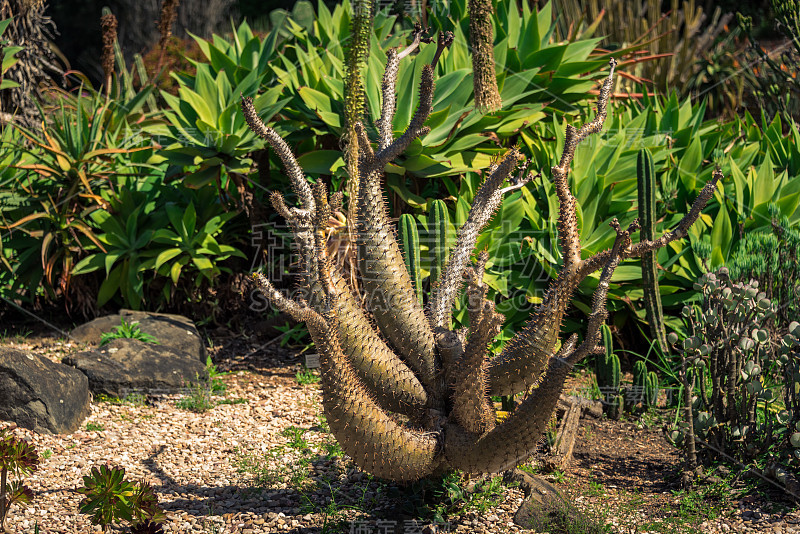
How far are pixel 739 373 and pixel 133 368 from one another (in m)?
2.86

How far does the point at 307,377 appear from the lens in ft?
12.4

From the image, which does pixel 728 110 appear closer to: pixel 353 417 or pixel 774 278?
pixel 774 278

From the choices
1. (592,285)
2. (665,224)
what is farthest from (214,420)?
(665,224)

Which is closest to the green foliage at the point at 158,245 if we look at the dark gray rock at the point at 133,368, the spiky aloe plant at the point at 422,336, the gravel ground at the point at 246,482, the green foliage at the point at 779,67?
the dark gray rock at the point at 133,368

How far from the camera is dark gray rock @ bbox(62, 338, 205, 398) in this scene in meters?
3.49

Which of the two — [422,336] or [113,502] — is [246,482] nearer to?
[113,502]

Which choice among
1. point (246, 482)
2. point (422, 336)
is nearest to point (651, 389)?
point (422, 336)

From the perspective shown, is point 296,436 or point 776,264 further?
point 776,264

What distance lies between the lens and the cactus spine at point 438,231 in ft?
9.85

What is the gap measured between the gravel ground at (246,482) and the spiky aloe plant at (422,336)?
0.35 m

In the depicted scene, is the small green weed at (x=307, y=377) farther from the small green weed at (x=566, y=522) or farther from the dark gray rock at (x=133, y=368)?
the small green weed at (x=566, y=522)

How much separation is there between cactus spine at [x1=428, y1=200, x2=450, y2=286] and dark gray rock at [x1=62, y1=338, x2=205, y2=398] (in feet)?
4.86

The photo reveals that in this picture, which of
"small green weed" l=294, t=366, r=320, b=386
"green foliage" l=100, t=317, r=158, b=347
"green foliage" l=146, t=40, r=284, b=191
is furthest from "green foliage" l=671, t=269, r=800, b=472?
"green foliage" l=100, t=317, r=158, b=347

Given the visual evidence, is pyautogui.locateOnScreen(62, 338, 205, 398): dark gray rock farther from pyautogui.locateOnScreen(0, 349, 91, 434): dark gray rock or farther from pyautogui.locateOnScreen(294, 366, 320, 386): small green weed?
pyautogui.locateOnScreen(294, 366, 320, 386): small green weed
